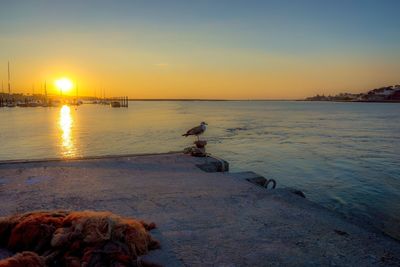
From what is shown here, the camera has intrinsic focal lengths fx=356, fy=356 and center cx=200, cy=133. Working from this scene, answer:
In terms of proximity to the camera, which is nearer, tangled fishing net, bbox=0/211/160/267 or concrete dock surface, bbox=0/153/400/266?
tangled fishing net, bbox=0/211/160/267

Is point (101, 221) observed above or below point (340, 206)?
above

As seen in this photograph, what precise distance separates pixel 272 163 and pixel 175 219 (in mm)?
14290

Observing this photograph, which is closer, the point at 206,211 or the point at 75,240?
the point at 75,240

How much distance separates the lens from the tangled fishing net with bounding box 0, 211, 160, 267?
13.9 feet

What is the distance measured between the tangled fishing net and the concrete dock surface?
44 cm

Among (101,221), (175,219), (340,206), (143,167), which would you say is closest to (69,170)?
(143,167)

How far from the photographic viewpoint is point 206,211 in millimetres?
6707

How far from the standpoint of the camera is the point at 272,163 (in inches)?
779

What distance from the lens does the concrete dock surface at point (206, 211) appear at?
16.1 ft

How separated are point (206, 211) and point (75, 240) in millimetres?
2771

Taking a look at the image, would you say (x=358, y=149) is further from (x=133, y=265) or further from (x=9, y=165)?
(x=133, y=265)

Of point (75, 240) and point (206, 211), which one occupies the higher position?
point (75, 240)

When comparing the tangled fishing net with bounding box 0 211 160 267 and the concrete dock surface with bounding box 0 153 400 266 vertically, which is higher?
the tangled fishing net with bounding box 0 211 160 267

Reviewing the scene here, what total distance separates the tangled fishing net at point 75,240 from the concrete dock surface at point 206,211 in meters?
0.44
